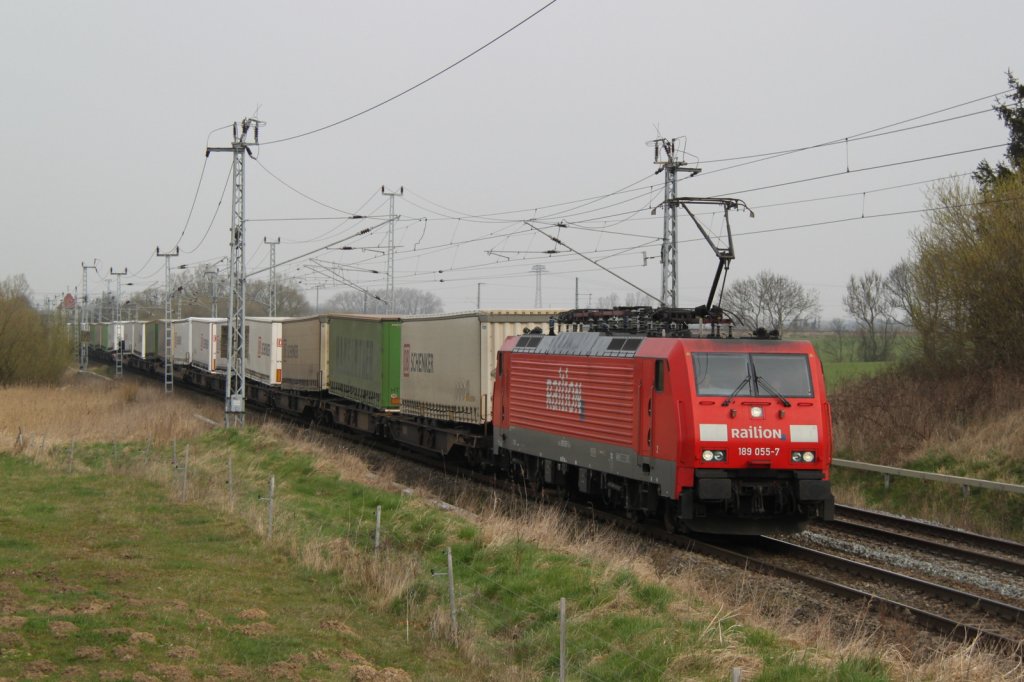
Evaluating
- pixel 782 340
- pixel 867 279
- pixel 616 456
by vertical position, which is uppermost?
pixel 867 279

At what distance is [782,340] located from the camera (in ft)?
42.7

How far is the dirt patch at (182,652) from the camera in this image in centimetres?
776

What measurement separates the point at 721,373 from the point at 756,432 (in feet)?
2.75

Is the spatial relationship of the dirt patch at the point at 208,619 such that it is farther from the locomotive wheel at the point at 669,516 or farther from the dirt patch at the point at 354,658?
the locomotive wheel at the point at 669,516

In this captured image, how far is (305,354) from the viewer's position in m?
32.1

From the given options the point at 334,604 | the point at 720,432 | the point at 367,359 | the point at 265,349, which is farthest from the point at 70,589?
the point at 265,349

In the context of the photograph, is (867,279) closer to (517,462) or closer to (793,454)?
(517,462)

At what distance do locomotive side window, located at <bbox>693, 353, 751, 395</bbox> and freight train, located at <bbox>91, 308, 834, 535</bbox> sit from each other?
0.02m

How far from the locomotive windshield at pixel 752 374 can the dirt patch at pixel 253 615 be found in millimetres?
5831

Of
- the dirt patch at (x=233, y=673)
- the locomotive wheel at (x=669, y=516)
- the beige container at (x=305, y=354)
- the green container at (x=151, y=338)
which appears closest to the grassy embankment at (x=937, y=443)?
the locomotive wheel at (x=669, y=516)

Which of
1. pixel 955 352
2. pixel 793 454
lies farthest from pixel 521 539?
pixel 955 352

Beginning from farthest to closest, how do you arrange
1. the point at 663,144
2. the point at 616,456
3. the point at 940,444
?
the point at 663,144 < the point at 940,444 < the point at 616,456

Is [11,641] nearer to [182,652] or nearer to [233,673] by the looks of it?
[182,652]

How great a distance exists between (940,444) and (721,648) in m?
13.8
